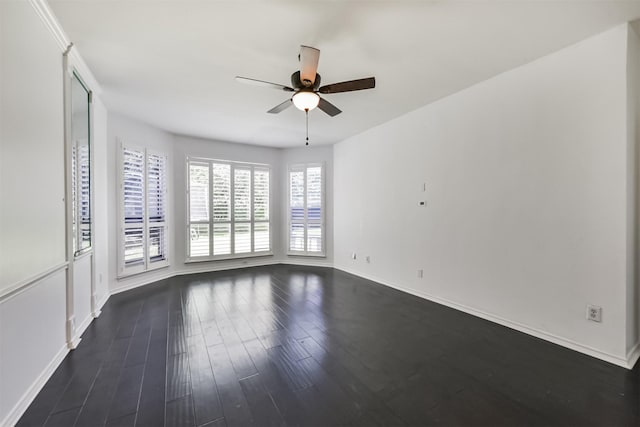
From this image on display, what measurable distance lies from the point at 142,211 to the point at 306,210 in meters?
3.08

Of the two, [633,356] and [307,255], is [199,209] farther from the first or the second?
[633,356]

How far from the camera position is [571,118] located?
7.77 feet

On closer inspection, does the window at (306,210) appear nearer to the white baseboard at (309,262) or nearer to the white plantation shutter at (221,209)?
the white baseboard at (309,262)

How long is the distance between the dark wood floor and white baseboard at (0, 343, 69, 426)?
4 cm

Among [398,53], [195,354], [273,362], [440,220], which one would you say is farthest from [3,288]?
[440,220]

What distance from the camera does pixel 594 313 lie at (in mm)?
2242

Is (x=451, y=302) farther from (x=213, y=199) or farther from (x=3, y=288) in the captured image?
(x=213, y=199)

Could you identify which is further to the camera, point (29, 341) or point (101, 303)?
point (101, 303)

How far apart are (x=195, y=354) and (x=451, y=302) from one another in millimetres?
2979

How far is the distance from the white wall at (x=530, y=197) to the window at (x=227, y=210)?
3.16m

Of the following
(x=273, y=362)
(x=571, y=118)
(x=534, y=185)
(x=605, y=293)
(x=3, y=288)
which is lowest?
(x=273, y=362)

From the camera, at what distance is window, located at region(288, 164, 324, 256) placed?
5874mm

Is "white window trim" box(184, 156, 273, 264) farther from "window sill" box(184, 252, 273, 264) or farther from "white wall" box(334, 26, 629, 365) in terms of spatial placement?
"white wall" box(334, 26, 629, 365)

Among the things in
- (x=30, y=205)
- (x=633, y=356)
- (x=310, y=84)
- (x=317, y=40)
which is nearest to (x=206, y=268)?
(x=30, y=205)
